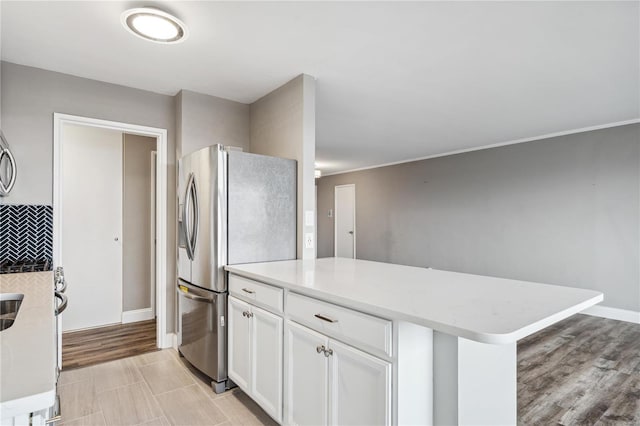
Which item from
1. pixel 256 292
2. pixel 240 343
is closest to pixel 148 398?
pixel 240 343

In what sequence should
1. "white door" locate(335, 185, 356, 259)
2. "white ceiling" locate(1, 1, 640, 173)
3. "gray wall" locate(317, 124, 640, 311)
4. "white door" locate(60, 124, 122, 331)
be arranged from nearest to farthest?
"white ceiling" locate(1, 1, 640, 173) < "white door" locate(60, 124, 122, 331) < "gray wall" locate(317, 124, 640, 311) < "white door" locate(335, 185, 356, 259)

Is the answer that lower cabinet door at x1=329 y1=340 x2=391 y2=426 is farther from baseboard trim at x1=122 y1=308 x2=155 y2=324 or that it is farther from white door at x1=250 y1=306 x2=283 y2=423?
baseboard trim at x1=122 y1=308 x2=155 y2=324

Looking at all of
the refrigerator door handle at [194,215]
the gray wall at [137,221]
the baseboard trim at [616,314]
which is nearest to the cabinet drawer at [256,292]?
the refrigerator door handle at [194,215]

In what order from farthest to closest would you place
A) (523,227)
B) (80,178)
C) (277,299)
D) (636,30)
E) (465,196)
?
(465,196) < (523,227) < (80,178) < (636,30) < (277,299)

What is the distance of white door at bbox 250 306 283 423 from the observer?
1.82m

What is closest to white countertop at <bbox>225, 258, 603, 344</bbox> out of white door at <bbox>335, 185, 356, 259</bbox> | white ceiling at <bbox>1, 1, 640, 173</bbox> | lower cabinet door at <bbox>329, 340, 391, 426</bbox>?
lower cabinet door at <bbox>329, 340, 391, 426</bbox>

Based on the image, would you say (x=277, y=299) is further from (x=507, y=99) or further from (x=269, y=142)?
(x=507, y=99)

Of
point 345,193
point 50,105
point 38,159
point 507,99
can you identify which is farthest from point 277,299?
point 345,193

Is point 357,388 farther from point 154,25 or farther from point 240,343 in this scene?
point 154,25

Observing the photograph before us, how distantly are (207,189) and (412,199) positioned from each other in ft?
16.3

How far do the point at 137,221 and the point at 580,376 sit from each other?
4.47 meters

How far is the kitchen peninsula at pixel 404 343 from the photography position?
121 cm

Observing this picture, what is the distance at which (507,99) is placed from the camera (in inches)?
133

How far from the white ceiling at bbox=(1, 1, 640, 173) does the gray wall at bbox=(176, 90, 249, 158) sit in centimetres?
13
